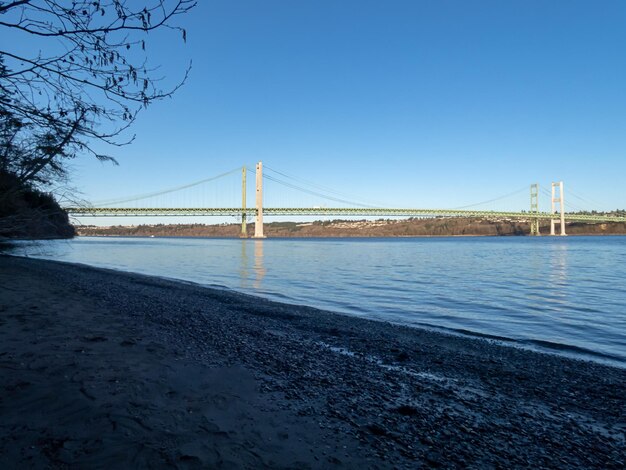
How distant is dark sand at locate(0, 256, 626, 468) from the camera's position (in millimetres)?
2240

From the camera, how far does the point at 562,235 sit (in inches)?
3378

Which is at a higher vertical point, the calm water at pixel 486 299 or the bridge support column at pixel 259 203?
the bridge support column at pixel 259 203

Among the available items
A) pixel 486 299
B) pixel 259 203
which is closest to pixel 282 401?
pixel 486 299

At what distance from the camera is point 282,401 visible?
3.05 metres

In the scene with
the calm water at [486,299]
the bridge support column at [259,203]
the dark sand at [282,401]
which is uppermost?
the bridge support column at [259,203]

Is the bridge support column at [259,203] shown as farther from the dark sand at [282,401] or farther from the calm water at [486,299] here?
the dark sand at [282,401]

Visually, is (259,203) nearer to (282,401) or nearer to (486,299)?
(486,299)

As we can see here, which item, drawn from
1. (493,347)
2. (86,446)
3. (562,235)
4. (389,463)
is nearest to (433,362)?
(493,347)

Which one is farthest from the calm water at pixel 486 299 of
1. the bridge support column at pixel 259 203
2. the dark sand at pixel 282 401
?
the bridge support column at pixel 259 203

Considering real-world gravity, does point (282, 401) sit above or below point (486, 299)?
above

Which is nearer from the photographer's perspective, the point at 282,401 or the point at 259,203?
the point at 282,401

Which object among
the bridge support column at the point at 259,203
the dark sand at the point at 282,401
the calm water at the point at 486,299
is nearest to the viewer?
the dark sand at the point at 282,401

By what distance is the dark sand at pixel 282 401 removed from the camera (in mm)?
2240

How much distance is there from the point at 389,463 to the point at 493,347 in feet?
13.5
